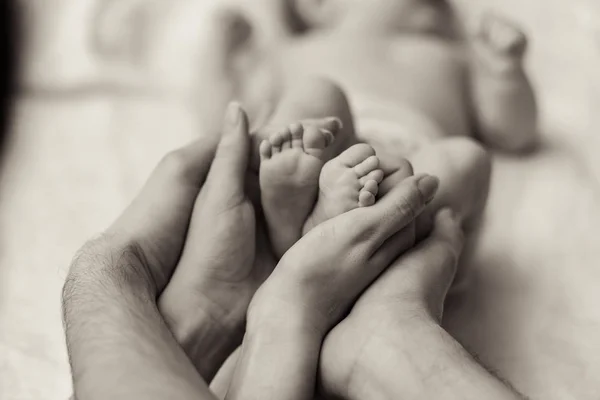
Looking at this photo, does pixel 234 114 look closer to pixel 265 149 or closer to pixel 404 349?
pixel 265 149

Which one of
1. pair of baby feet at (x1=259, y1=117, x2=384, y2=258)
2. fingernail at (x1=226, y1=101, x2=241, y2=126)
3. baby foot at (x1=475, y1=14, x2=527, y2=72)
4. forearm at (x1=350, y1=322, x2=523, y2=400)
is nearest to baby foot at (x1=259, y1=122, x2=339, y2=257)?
pair of baby feet at (x1=259, y1=117, x2=384, y2=258)

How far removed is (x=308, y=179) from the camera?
34.7 inches

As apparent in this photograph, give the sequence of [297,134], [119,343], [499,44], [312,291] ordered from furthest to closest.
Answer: [499,44], [297,134], [312,291], [119,343]

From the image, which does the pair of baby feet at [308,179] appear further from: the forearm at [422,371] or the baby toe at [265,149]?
the forearm at [422,371]

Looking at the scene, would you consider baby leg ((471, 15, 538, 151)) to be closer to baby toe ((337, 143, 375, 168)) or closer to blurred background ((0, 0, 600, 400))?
blurred background ((0, 0, 600, 400))

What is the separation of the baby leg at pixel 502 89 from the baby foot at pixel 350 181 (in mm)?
587

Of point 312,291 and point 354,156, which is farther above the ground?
point 354,156

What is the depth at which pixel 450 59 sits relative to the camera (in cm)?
139

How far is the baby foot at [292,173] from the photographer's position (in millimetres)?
884

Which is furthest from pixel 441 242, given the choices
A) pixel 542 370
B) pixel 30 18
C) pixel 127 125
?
pixel 30 18

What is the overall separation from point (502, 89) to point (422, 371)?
0.80 metres

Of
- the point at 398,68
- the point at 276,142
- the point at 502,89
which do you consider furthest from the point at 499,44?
the point at 276,142

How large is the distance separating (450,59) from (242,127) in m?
0.58

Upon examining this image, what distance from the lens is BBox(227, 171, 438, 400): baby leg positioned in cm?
75
